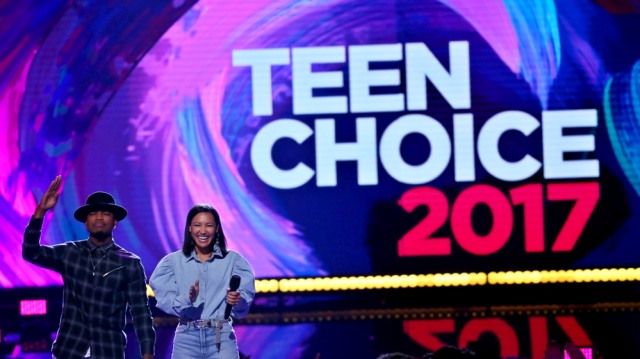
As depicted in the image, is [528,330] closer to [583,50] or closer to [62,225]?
[583,50]

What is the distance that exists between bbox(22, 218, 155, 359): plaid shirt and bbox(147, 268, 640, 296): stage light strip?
141 inches

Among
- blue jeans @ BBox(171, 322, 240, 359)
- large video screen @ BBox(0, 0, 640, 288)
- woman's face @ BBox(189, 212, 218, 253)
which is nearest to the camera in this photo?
blue jeans @ BBox(171, 322, 240, 359)

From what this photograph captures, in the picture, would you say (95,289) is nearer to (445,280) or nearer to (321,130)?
(321,130)

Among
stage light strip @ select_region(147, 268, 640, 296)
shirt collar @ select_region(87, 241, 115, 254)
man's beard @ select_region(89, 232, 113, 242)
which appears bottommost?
stage light strip @ select_region(147, 268, 640, 296)

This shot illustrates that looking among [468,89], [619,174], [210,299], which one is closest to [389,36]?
[468,89]

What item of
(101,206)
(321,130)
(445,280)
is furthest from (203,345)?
(445,280)

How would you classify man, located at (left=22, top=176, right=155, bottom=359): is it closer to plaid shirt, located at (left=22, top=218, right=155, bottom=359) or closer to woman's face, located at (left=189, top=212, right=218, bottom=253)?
plaid shirt, located at (left=22, top=218, right=155, bottom=359)

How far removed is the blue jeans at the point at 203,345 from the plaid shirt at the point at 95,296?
5.7 inches

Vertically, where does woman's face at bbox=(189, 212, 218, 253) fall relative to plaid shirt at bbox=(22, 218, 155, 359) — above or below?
above

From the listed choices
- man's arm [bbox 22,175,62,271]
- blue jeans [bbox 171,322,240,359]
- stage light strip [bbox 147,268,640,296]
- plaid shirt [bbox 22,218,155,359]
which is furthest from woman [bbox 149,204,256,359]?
stage light strip [bbox 147,268,640,296]

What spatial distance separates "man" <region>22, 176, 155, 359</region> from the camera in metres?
5.05

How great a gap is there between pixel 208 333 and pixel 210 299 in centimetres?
15

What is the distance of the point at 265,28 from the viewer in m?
8.72

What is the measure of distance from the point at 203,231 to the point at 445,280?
3.91 meters
